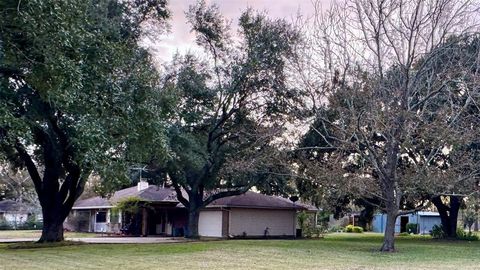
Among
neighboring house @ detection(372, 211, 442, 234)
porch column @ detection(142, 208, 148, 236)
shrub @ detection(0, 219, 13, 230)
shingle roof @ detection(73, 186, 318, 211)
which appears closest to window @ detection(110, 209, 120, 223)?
shingle roof @ detection(73, 186, 318, 211)

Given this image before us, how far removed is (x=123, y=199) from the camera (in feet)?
119

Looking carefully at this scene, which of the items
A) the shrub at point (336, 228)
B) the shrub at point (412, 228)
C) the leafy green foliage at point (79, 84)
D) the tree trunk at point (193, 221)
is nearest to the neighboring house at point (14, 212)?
the tree trunk at point (193, 221)

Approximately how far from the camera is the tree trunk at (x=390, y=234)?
21875 millimetres

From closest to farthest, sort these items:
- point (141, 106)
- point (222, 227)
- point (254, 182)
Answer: point (141, 106) → point (254, 182) → point (222, 227)

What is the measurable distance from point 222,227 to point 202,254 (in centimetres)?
1493

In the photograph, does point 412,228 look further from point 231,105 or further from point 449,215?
point 231,105

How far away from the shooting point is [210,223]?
35094mm

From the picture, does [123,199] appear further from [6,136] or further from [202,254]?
[6,136]

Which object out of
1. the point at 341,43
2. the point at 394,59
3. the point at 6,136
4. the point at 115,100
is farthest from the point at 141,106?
the point at 394,59

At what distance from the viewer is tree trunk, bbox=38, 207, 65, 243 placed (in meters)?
25.7

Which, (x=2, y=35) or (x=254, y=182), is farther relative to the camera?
(x=254, y=182)

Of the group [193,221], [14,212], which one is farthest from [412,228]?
[14,212]

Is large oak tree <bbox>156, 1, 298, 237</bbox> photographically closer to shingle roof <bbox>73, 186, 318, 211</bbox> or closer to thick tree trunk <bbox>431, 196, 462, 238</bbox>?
shingle roof <bbox>73, 186, 318, 211</bbox>

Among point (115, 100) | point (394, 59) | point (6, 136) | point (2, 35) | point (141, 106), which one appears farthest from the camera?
point (394, 59)
